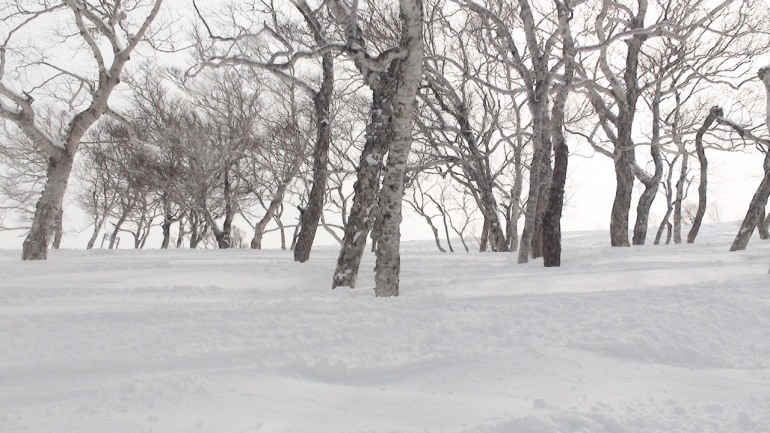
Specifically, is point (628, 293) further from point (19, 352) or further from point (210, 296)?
point (19, 352)

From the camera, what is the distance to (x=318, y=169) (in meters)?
9.08

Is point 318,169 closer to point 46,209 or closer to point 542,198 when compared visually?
point 542,198

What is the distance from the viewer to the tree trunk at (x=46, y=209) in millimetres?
8914

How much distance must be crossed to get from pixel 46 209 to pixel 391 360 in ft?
28.0

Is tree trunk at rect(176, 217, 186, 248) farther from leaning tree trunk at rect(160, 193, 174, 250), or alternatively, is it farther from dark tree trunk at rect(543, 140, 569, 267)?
dark tree trunk at rect(543, 140, 569, 267)

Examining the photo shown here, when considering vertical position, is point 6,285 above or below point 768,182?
below

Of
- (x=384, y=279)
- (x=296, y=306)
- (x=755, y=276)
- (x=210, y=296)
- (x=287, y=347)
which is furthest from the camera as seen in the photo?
(x=755, y=276)

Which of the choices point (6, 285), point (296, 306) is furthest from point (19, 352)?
point (6, 285)

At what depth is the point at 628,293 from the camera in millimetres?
4191

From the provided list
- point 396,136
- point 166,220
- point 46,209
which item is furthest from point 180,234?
point 396,136

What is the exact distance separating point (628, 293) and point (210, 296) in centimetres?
355

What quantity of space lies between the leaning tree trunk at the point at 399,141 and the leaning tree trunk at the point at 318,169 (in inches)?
160

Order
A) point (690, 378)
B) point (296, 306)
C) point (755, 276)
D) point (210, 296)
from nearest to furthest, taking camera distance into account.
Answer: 1. point (690, 378)
2. point (296, 306)
3. point (210, 296)
4. point (755, 276)

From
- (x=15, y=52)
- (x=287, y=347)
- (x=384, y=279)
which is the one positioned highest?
(x=15, y=52)
